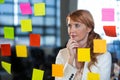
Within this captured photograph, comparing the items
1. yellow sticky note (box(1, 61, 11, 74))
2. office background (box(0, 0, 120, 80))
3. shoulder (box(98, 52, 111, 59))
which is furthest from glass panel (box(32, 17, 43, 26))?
shoulder (box(98, 52, 111, 59))

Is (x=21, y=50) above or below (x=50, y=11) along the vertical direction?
below

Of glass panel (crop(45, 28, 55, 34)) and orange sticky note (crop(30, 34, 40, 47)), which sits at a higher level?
glass panel (crop(45, 28, 55, 34))

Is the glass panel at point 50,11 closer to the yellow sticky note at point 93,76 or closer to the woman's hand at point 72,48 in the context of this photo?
the woman's hand at point 72,48

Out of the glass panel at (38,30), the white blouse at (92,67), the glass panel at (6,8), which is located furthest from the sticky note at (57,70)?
the glass panel at (6,8)

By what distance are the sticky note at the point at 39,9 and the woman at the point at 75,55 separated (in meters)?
0.17

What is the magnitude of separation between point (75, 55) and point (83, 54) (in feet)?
0.21

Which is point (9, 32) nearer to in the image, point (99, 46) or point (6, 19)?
point (6, 19)

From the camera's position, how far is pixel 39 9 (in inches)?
60.0

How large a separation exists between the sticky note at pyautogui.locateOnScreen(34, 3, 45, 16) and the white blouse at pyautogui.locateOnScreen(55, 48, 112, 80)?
0.91 feet

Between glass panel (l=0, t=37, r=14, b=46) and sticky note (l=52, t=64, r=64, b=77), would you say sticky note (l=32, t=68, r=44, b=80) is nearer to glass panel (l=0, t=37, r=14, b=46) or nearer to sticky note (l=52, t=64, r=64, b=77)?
sticky note (l=52, t=64, r=64, b=77)

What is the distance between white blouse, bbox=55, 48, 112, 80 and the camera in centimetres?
142

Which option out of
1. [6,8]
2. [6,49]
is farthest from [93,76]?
[6,8]

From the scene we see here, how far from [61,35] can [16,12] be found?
335 mm

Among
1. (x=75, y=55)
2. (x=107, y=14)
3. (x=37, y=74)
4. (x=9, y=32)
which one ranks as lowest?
(x=37, y=74)
